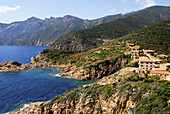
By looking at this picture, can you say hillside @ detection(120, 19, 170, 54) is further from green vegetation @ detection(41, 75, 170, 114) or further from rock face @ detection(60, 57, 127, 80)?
green vegetation @ detection(41, 75, 170, 114)

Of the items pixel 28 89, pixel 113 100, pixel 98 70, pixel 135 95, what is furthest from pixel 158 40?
pixel 28 89

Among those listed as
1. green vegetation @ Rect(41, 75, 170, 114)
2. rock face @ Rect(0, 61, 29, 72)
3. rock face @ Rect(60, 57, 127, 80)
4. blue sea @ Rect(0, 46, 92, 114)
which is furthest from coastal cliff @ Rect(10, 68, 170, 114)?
rock face @ Rect(0, 61, 29, 72)

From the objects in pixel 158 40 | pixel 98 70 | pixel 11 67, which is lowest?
pixel 98 70

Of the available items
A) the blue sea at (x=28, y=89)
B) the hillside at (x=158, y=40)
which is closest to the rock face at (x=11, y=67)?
the blue sea at (x=28, y=89)

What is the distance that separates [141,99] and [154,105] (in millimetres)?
3673

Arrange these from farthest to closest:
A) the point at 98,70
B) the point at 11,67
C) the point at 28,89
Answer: the point at 11,67
the point at 98,70
the point at 28,89

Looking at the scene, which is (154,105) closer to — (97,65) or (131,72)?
(131,72)

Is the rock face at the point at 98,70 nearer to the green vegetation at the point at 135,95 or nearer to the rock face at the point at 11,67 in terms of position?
the green vegetation at the point at 135,95

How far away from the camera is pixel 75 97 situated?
147 ft

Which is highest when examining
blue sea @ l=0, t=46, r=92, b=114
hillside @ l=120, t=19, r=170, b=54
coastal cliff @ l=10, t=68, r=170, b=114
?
hillside @ l=120, t=19, r=170, b=54

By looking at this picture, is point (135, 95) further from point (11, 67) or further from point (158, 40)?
point (11, 67)

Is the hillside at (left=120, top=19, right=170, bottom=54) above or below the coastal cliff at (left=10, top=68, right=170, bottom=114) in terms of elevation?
above

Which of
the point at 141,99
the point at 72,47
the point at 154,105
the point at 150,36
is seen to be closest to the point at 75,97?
the point at 141,99

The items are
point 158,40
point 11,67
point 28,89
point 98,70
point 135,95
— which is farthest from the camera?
point 11,67
